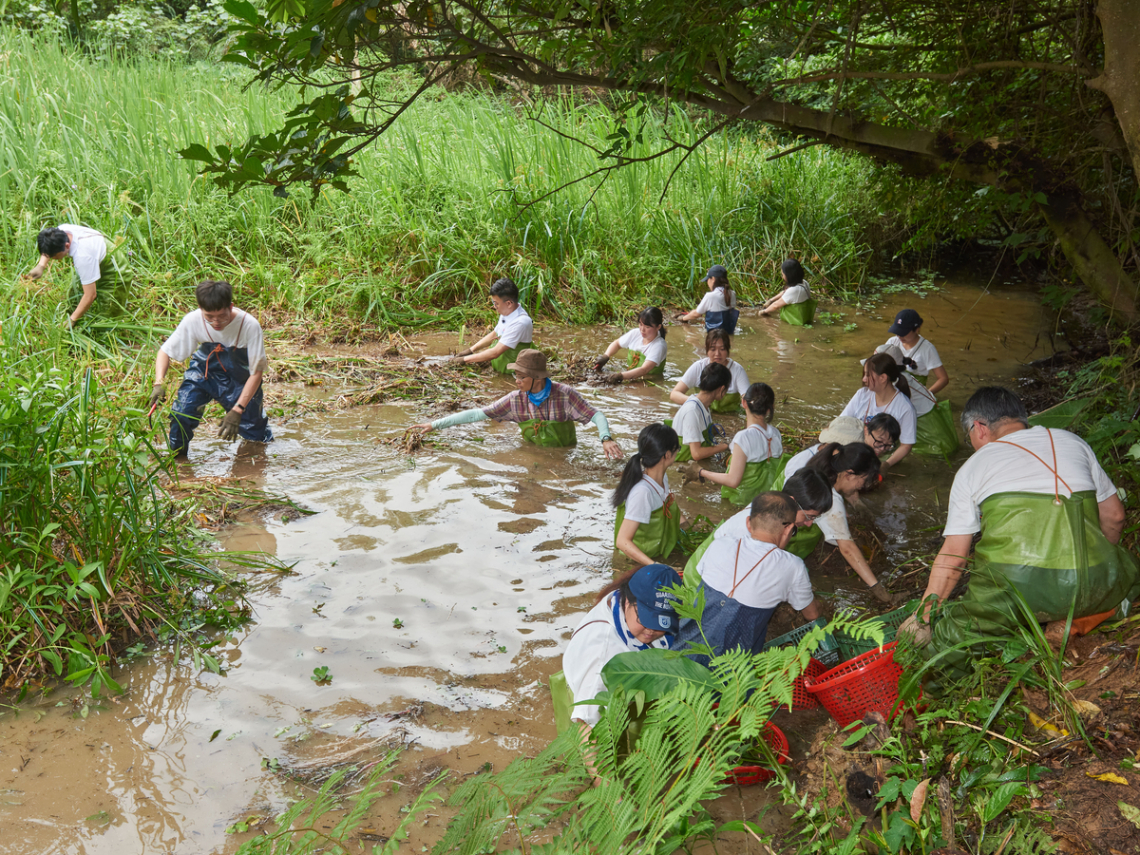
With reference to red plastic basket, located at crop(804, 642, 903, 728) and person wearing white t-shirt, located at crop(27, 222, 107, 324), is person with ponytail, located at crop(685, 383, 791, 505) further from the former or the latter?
person wearing white t-shirt, located at crop(27, 222, 107, 324)

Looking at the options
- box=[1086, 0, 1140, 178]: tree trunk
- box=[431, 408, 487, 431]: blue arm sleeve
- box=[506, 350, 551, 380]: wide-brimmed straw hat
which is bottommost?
box=[431, 408, 487, 431]: blue arm sleeve

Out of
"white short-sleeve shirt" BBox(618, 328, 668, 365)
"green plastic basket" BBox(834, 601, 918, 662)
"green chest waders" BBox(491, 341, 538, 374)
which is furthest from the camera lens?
"white short-sleeve shirt" BBox(618, 328, 668, 365)

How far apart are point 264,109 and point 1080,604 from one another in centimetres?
1054

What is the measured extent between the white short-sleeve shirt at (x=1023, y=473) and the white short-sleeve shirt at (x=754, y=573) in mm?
715

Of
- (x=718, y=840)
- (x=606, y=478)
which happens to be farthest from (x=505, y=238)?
(x=718, y=840)

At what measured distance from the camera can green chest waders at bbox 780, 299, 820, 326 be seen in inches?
412

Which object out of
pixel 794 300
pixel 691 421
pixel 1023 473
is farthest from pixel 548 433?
pixel 794 300

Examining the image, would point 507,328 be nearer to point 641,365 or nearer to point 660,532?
point 641,365

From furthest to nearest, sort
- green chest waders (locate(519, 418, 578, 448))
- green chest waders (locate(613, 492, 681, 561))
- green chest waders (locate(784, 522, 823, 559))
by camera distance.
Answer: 1. green chest waders (locate(519, 418, 578, 448))
2. green chest waders (locate(784, 522, 823, 559))
3. green chest waders (locate(613, 492, 681, 561))

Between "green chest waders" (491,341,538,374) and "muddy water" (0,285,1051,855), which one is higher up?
"green chest waders" (491,341,538,374)

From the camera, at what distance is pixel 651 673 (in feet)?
9.50

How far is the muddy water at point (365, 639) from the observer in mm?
3234

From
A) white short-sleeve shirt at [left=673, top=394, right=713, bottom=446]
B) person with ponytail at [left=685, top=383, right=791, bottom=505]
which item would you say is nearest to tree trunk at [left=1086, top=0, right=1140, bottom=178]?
person with ponytail at [left=685, top=383, right=791, bottom=505]

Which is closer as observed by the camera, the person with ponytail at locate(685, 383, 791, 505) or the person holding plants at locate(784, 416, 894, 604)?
the person holding plants at locate(784, 416, 894, 604)
